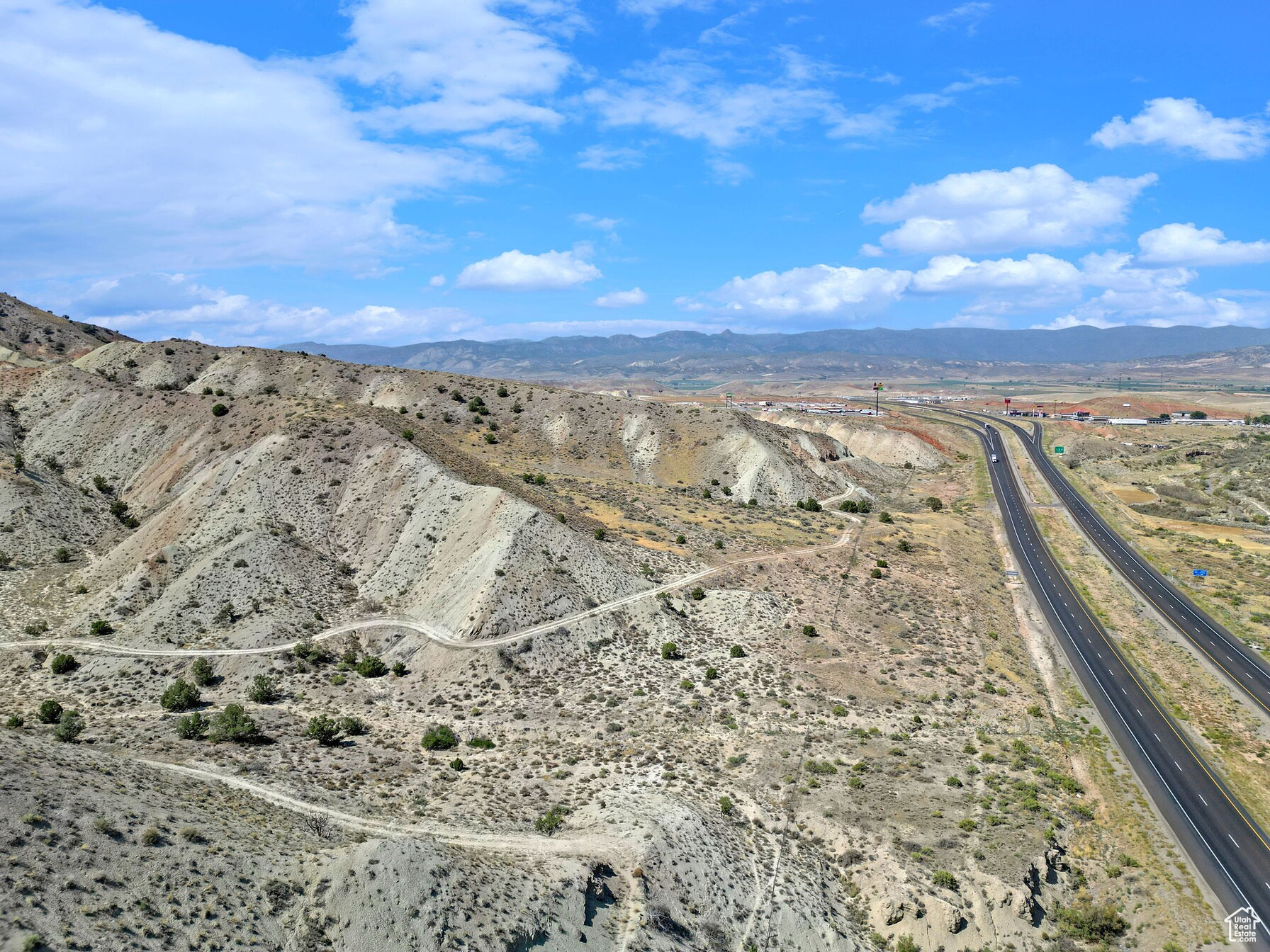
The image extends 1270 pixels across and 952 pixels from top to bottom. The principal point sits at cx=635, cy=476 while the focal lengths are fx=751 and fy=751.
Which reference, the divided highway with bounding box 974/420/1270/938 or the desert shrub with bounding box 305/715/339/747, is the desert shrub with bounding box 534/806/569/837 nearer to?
the desert shrub with bounding box 305/715/339/747

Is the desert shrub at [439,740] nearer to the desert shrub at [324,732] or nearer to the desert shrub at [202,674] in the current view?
the desert shrub at [324,732]

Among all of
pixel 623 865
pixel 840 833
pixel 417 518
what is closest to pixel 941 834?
pixel 840 833

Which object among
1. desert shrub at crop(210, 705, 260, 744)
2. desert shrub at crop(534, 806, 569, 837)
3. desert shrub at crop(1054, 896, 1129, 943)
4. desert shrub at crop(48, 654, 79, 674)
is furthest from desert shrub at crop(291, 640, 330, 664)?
desert shrub at crop(1054, 896, 1129, 943)

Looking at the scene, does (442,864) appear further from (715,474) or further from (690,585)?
(715,474)

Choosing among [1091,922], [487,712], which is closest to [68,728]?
[487,712]

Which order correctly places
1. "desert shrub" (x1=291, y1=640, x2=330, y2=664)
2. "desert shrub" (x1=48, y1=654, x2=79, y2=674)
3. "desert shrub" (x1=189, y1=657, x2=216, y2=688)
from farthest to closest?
"desert shrub" (x1=291, y1=640, x2=330, y2=664) → "desert shrub" (x1=189, y1=657, x2=216, y2=688) → "desert shrub" (x1=48, y1=654, x2=79, y2=674)
